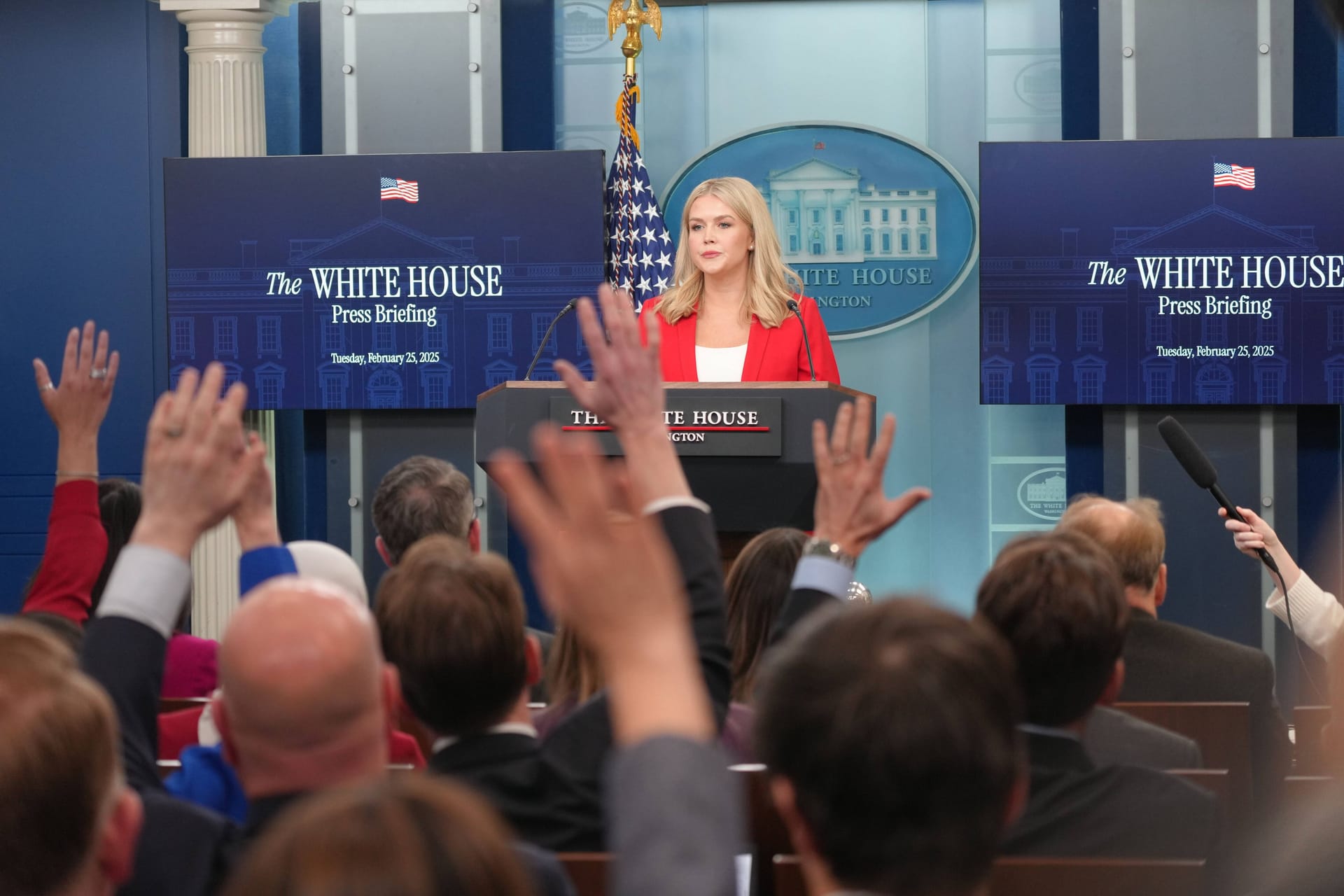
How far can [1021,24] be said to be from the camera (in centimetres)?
674

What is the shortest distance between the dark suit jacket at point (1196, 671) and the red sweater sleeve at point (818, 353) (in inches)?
77.4

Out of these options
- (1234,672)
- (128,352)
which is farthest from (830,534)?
(128,352)

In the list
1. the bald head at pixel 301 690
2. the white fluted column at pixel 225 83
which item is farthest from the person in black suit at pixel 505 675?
the white fluted column at pixel 225 83

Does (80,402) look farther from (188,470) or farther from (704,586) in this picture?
(704,586)

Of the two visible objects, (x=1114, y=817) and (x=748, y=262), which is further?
(x=748, y=262)

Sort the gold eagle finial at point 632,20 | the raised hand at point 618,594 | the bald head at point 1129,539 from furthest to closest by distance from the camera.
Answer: the gold eagle finial at point 632,20 < the bald head at point 1129,539 < the raised hand at point 618,594

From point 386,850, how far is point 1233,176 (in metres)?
5.61

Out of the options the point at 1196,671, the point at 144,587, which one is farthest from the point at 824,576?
the point at 1196,671

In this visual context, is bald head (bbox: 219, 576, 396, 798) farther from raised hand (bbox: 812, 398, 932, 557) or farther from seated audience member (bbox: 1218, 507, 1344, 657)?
seated audience member (bbox: 1218, 507, 1344, 657)

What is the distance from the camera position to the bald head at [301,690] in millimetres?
1380

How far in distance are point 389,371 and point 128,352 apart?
160 centimetres

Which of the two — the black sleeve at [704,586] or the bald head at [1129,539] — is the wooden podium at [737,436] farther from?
the black sleeve at [704,586]

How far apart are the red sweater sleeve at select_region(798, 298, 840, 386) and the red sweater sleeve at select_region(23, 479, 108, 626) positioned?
265 cm

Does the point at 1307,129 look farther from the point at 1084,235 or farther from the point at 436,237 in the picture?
the point at 436,237
